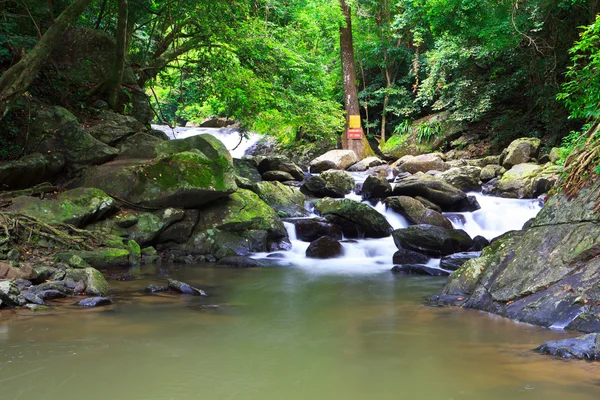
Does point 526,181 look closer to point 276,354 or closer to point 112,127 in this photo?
point 112,127

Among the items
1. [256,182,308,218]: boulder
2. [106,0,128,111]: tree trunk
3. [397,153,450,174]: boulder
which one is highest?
[106,0,128,111]: tree trunk

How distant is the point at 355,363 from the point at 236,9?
374 inches

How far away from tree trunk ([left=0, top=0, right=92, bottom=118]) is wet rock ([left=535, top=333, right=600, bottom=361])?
8.63 meters

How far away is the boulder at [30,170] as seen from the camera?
9.13 meters

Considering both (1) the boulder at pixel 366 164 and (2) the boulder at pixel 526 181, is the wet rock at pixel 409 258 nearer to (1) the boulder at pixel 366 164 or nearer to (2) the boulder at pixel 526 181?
(2) the boulder at pixel 526 181

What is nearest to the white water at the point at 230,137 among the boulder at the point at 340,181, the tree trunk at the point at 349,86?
the tree trunk at the point at 349,86

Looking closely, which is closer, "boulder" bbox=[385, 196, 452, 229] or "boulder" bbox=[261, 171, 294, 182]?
"boulder" bbox=[385, 196, 452, 229]

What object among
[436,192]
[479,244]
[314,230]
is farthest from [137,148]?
[479,244]

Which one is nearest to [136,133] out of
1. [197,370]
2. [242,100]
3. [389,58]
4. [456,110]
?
[242,100]

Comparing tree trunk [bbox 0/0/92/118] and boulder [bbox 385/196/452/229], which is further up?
tree trunk [bbox 0/0/92/118]

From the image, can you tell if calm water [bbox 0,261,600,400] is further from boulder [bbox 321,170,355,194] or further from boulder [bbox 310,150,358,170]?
boulder [bbox 310,150,358,170]

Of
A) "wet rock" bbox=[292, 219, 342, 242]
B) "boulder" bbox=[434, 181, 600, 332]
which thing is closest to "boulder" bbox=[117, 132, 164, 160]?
"wet rock" bbox=[292, 219, 342, 242]

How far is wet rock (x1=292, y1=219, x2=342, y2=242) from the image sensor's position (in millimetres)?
11633

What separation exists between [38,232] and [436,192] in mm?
9629
